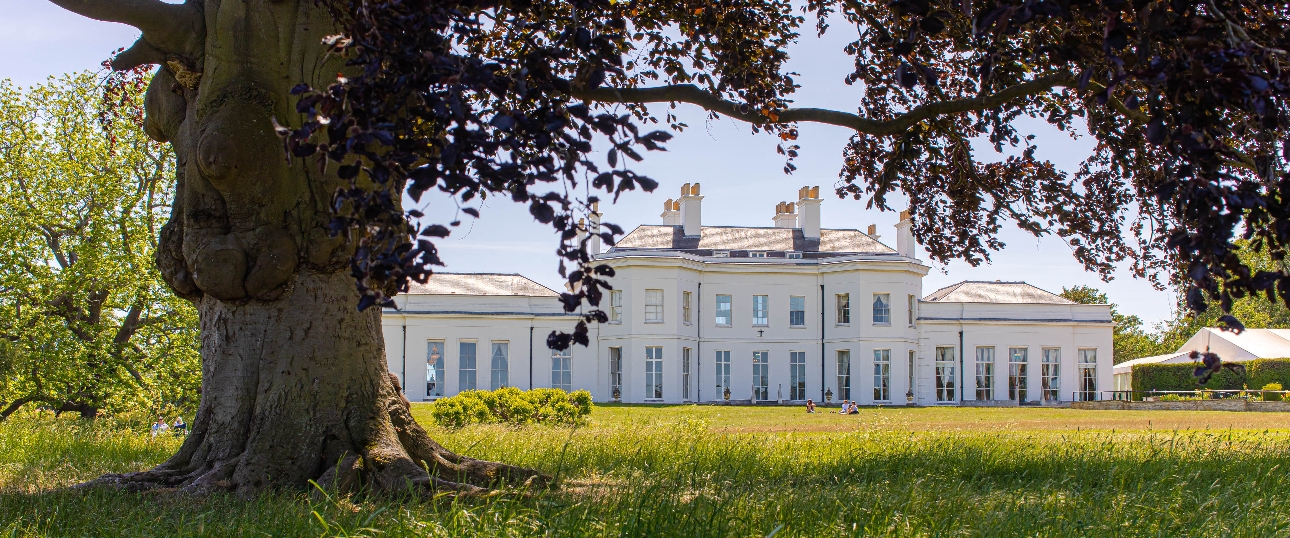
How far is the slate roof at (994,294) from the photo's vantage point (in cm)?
4087

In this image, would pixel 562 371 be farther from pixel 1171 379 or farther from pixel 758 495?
pixel 758 495

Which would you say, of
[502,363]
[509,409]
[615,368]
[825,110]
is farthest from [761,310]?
[825,110]

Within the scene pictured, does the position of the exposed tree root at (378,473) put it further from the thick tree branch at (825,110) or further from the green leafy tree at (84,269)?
the green leafy tree at (84,269)

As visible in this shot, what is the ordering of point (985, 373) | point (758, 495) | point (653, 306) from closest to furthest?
point (758, 495)
point (653, 306)
point (985, 373)

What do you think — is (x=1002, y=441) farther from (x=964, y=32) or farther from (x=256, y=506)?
(x=256, y=506)

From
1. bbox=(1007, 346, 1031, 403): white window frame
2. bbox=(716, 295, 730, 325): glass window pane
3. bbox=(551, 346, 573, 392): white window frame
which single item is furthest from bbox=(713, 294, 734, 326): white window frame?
bbox=(1007, 346, 1031, 403): white window frame

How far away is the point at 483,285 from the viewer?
3916 cm

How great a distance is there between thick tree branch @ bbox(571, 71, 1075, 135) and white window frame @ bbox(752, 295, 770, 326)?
104 ft

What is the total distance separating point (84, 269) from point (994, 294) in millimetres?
33875

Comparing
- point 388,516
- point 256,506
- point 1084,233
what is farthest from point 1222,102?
point 1084,233

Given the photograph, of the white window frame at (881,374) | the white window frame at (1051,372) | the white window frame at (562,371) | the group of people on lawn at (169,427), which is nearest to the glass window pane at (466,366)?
the white window frame at (562,371)

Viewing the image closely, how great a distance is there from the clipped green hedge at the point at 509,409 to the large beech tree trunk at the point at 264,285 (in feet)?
37.4

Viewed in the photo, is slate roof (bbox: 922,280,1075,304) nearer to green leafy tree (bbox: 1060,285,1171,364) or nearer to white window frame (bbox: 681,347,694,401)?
white window frame (bbox: 681,347,694,401)

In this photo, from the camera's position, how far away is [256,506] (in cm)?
488
